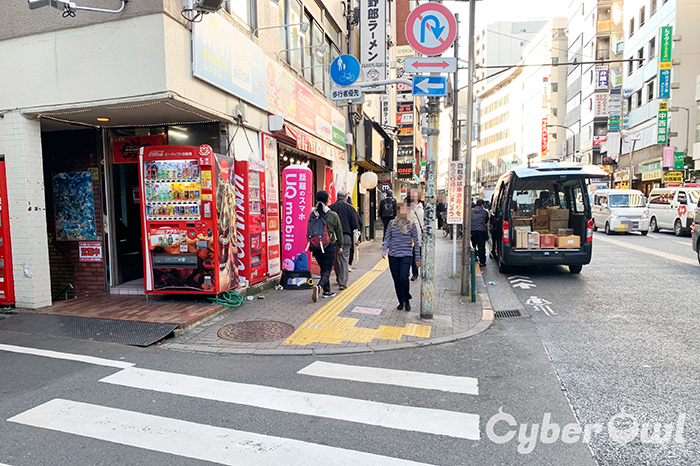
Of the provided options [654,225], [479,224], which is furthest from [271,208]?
[654,225]

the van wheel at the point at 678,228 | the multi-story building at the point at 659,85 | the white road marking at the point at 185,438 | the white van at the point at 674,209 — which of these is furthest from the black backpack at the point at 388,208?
the multi-story building at the point at 659,85

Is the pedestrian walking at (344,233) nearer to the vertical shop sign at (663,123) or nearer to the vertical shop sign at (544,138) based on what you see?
the vertical shop sign at (663,123)

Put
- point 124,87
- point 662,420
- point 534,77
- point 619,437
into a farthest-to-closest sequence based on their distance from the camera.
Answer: point 534,77, point 124,87, point 662,420, point 619,437

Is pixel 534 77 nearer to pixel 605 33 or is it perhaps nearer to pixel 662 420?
pixel 605 33

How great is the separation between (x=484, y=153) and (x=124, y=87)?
100.0m

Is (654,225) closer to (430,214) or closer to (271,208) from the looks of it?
(430,214)

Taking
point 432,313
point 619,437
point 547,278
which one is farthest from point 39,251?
point 547,278

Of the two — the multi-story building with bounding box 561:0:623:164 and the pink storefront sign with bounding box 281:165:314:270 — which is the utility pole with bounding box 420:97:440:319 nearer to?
the pink storefront sign with bounding box 281:165:314:270

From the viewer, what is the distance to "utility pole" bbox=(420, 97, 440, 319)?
6762 mm

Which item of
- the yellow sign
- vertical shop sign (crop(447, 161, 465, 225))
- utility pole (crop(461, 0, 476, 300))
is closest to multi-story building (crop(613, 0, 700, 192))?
the yellow sign

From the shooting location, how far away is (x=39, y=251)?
7156 millimetres

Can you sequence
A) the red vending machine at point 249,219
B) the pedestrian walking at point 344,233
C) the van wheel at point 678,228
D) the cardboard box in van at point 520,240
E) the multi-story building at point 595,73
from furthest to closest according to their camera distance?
the multi-story building at point 595,73 < the van wheel at point 678,228 < the cardboard box in van at point 520,240 < the pedestrian walking at point 344,233 < the red vending machine at point 249,219

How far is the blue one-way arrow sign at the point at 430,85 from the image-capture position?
653cm

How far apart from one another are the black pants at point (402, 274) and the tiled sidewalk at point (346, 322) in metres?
0.31
